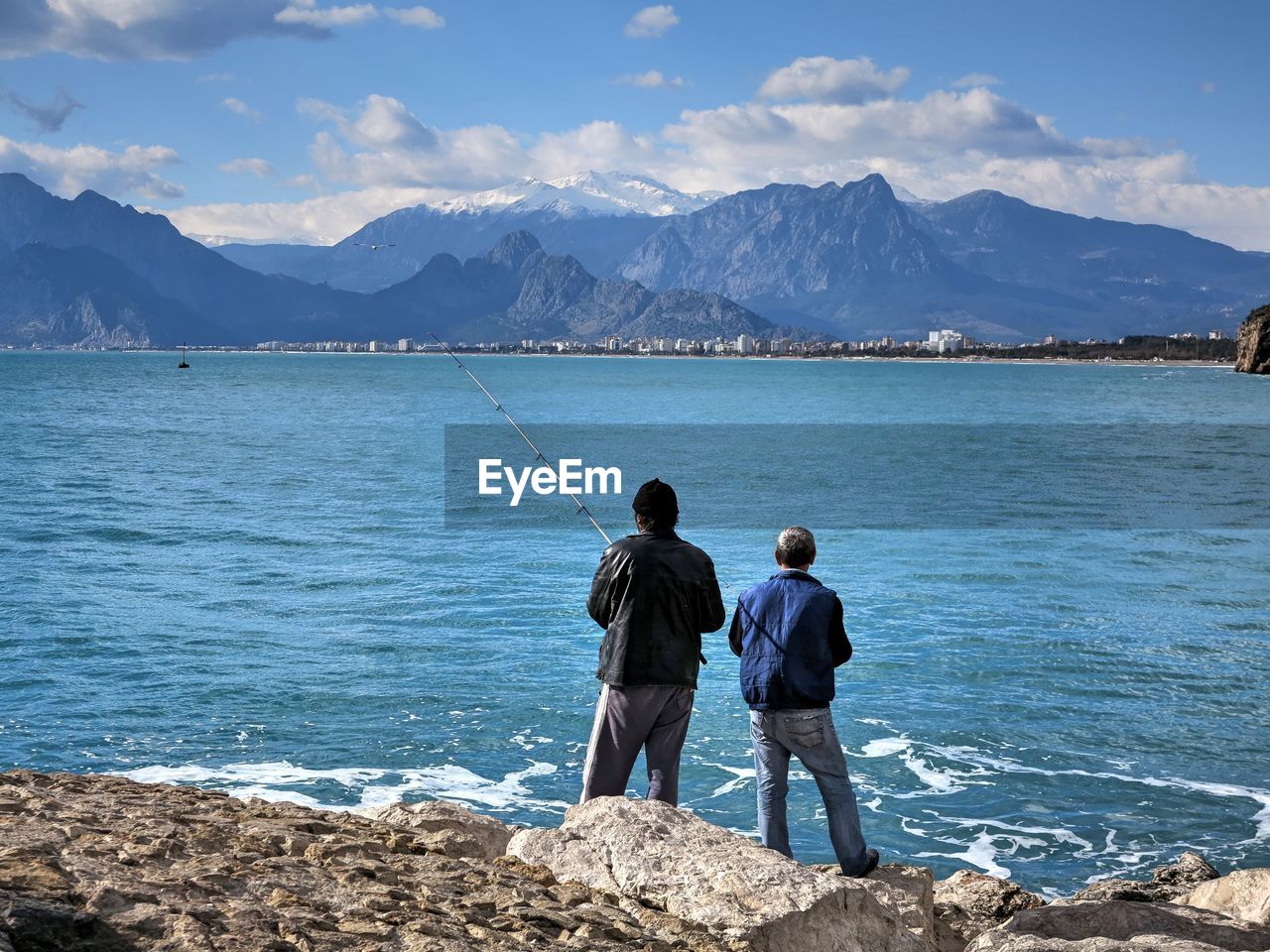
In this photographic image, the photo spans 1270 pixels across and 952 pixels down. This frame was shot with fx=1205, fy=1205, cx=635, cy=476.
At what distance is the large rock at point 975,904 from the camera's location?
24.7 feet

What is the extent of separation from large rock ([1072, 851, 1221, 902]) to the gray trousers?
123 inches

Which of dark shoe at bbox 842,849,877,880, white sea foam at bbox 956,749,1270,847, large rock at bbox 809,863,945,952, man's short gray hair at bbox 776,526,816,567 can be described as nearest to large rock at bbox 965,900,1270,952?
large rock at bbox 809,863,945,952

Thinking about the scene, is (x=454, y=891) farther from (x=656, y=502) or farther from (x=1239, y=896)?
(x=1239, y=896)

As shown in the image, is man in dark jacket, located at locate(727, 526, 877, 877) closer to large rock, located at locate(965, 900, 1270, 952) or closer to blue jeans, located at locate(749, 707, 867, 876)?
blue jeans, located at locate(749, 707, 867, 876)

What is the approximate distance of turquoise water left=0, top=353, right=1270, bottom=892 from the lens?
12.4 metres

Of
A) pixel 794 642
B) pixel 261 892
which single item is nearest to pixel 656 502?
pixel 794 642

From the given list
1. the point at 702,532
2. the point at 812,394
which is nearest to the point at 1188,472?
the point at 702,532

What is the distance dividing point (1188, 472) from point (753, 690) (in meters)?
57.0

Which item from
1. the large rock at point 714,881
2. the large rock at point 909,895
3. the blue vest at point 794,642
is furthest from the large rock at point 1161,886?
the blue vest at point 794,642

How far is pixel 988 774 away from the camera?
1320cm

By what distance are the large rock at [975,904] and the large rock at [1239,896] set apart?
106 cm

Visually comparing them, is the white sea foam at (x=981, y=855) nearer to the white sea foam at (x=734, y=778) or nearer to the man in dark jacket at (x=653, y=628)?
the white sea foam at (x=734, y=778)

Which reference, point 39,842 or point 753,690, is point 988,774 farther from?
point 39,842

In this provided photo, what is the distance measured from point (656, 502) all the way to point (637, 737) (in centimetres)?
149
